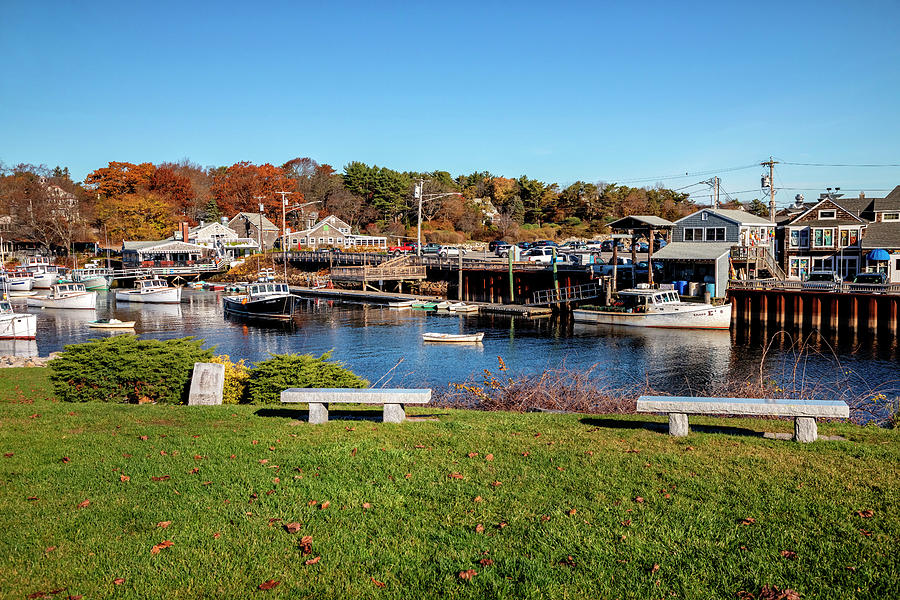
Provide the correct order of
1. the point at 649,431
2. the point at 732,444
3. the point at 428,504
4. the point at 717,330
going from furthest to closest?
the point at 717,330 → the point at 649,431 → the point at 732,444 → the point at 428,504

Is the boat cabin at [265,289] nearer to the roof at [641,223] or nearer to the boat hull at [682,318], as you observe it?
the boat hull at [682,318]

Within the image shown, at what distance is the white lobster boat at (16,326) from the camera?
3969 centimetres

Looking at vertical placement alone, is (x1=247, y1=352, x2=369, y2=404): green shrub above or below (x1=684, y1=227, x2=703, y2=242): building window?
below

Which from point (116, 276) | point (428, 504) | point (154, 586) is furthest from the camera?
point (116, 276)

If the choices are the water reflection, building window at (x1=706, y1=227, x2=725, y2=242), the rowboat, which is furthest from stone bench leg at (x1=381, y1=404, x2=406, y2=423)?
building window at (x1=706, y1=227, x2=725, y2=242)

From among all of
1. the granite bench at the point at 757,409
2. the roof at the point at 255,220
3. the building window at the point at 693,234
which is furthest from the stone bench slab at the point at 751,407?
the roof at the point at 255,220

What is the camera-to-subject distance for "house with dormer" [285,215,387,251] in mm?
107375

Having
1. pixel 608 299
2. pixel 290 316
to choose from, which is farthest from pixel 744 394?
pixel 290 316

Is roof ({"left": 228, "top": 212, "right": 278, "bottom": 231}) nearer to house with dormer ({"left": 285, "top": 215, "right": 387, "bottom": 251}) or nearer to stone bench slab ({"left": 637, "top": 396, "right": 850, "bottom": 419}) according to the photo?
house with dormer ({"left": 285, "top": 215, "right": 387, "bottom": 251})

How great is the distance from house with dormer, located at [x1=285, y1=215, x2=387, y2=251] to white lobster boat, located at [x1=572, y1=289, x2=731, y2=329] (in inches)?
2367

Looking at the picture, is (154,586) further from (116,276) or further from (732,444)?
(116,276)

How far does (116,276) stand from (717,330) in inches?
2897

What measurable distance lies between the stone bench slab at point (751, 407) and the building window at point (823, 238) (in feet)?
197

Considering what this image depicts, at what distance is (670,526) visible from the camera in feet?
22.6
